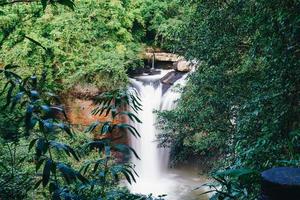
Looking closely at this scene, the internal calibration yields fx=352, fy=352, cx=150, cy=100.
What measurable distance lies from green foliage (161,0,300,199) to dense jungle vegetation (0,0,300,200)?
2cm

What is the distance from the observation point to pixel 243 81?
7172mm

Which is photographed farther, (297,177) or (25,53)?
(25,53)

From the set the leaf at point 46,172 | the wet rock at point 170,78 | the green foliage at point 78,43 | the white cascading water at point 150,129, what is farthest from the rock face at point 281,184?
the wet rock at point 170,78

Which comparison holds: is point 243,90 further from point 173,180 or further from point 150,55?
point 150,55

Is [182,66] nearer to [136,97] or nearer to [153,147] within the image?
[153,147]

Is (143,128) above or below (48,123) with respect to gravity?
below

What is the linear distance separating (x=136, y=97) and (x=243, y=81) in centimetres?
404

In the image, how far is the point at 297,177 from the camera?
106 centimetres

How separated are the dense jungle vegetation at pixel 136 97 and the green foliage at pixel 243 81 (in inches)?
0.8

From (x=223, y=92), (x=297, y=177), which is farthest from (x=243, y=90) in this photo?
(x=297, y=177)

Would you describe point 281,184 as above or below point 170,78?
above

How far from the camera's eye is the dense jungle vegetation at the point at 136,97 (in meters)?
2.24

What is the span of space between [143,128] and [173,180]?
8.25 feet

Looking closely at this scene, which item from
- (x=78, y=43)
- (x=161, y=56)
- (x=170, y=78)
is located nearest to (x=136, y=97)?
(x=170, y=78)
